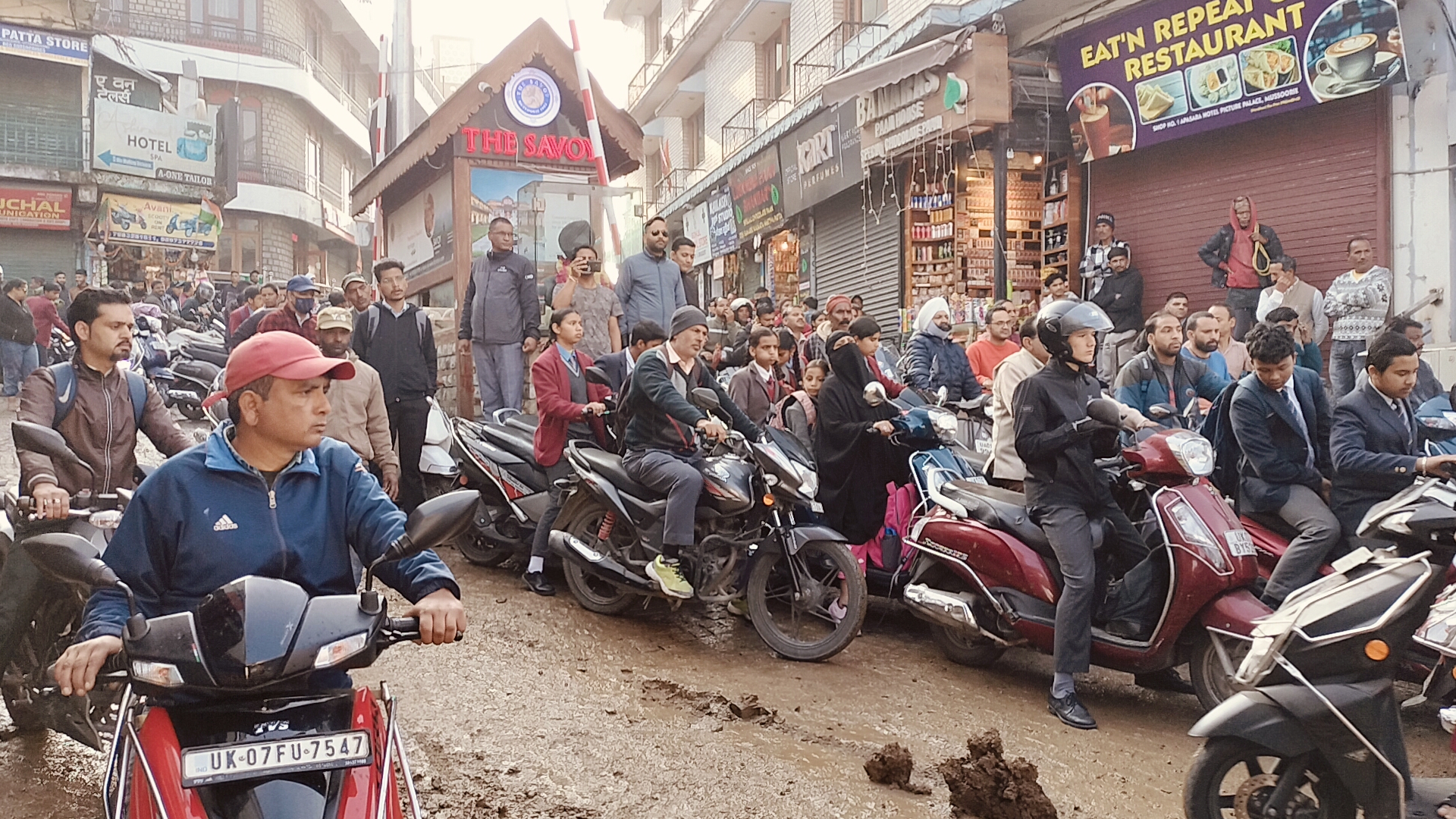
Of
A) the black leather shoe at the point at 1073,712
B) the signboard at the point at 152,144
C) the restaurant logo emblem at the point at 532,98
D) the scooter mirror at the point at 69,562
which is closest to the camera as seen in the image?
the scooter mirror at the point at 69,562

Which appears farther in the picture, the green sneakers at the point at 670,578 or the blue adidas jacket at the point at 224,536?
the green sneakers at the point at 670,578

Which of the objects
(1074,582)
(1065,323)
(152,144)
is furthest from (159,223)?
(1074,582)

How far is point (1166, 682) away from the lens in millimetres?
5293

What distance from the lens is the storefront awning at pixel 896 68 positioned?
43.8 feet

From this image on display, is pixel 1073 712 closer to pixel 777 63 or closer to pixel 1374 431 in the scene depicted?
pixel 1374 431

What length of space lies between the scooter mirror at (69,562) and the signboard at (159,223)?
32.3m

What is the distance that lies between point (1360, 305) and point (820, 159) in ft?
31.8

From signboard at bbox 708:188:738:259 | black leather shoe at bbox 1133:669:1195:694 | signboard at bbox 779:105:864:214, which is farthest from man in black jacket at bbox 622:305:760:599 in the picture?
signboard at bbox 708:188:738:259

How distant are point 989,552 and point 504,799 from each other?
2598mm

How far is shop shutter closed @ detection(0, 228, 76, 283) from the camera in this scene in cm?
2869

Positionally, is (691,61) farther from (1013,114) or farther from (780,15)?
(1013,114)

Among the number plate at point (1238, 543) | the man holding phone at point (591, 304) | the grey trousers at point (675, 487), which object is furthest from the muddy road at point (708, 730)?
the man holding phone at point (591, 304)

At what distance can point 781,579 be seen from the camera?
5.88 meters

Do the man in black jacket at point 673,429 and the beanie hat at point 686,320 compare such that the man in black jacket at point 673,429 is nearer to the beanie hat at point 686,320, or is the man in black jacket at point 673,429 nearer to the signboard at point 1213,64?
the beanie hat at point 686,320
